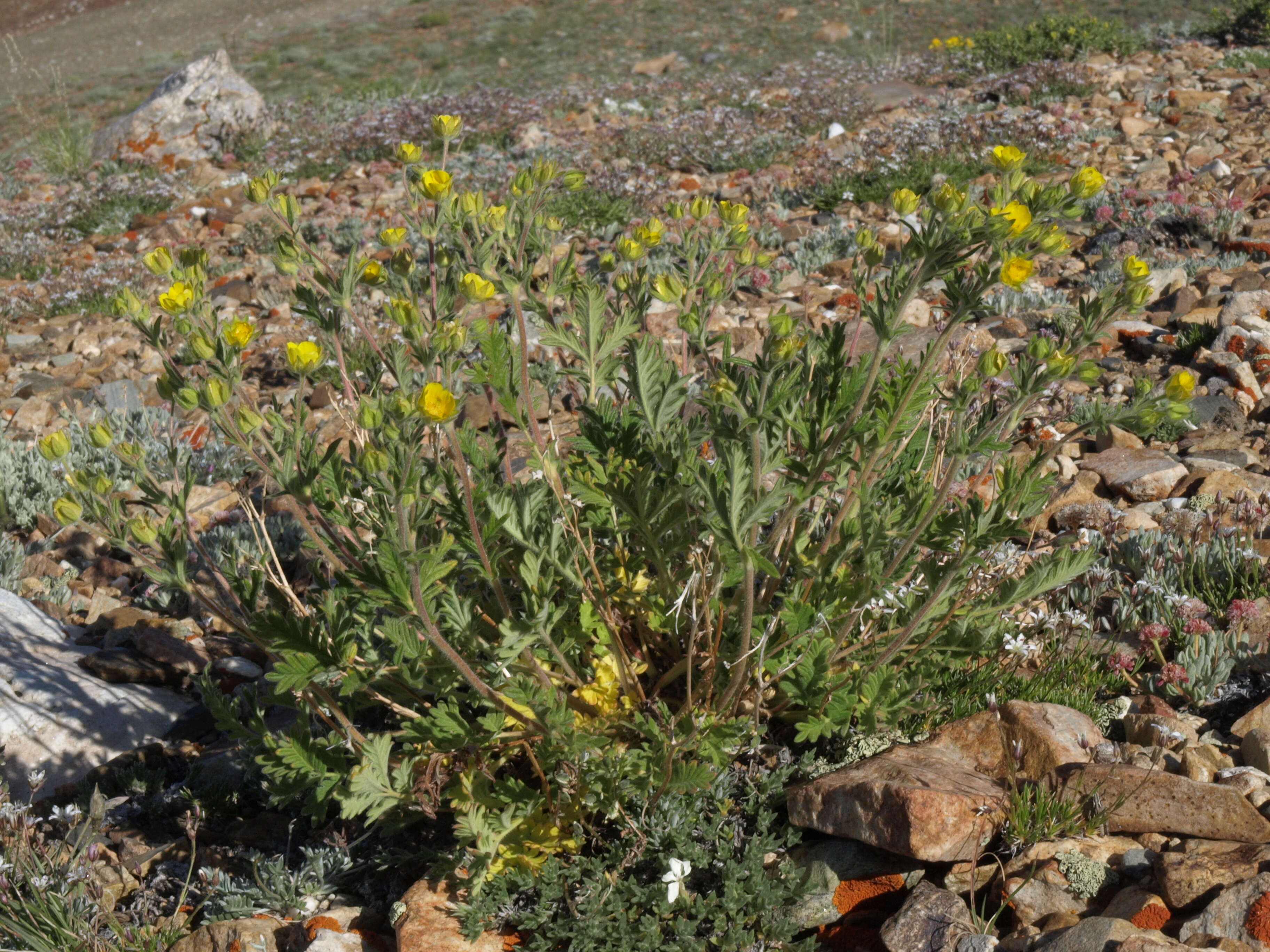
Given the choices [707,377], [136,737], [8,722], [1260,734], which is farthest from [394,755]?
[1260,734]

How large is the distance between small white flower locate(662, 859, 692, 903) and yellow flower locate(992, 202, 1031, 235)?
1462 mm

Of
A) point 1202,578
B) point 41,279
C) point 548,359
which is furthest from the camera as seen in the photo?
point 41,279

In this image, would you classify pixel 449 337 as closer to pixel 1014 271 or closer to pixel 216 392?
pixel 216 392

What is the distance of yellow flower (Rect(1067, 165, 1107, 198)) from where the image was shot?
2.10 metres

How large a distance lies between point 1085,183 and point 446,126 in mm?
1462

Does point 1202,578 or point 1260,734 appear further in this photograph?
point 1202,578

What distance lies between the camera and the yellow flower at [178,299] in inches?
77.6

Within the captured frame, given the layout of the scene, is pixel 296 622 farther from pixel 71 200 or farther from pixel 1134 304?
pixel 71 200

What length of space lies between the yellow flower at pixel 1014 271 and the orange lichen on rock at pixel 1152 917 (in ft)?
4.15

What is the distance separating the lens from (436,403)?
168 cm

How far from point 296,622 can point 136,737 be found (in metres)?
1.40

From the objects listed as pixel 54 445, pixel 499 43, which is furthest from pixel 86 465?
pixel 499 43

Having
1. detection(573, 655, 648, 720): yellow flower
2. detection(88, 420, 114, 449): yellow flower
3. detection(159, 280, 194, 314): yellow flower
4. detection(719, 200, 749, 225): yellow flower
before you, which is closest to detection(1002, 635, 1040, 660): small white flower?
detection(573, 655, 648, 720): yellow flower

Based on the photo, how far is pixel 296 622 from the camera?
6.95 feet
